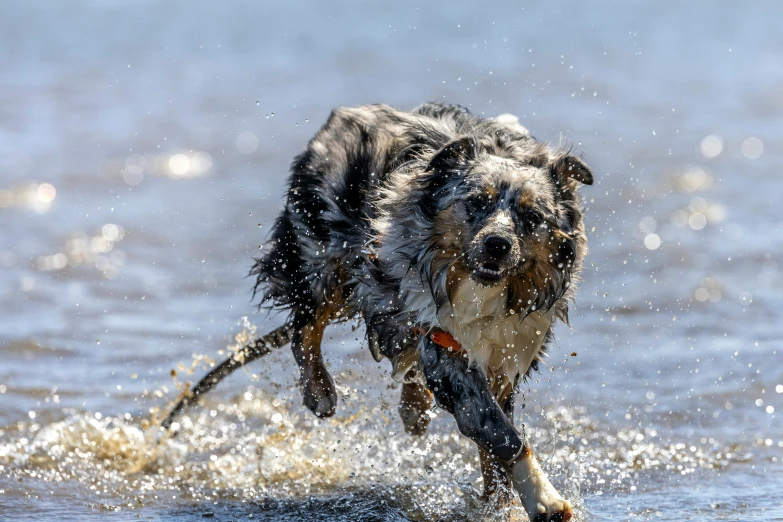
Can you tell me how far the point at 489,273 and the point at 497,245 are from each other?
139 millimetres

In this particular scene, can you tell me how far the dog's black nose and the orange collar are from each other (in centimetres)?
56

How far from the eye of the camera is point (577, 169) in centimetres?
476

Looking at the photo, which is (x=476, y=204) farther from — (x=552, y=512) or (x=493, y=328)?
(x=552, y=512)

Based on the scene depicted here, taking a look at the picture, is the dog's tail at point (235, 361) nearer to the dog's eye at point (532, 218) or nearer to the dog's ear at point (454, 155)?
the dog's ear at point (454, 155)

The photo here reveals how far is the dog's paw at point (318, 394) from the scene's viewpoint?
589cm

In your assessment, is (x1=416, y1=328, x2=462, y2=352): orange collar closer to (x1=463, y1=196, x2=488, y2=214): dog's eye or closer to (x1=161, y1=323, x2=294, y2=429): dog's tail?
(x1=463, y1=196, x2=488, y2=214): dog's eye

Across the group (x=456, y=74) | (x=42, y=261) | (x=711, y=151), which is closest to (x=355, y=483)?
(x=42, y=261)

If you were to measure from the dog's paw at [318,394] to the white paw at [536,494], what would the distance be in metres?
1.54

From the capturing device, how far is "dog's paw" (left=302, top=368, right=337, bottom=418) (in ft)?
19.3

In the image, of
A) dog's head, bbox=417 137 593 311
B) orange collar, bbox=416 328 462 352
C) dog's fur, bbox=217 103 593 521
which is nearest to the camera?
dog's head, bbox=417 137 593 311

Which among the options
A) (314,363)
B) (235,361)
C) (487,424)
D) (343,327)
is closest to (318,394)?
(314,363)

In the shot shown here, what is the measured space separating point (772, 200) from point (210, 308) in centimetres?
571

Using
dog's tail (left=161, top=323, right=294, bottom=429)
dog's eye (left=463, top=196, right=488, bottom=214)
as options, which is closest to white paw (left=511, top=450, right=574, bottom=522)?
dog's eye (left=463, top=196, right=488, bottom=214)

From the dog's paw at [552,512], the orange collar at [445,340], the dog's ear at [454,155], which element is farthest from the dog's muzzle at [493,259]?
the dog's paw at [552,512]
